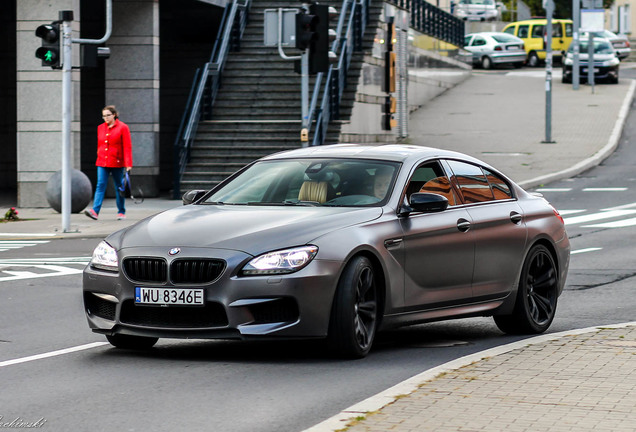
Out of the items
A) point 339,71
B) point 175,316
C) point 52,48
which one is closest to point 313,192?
point 175,316

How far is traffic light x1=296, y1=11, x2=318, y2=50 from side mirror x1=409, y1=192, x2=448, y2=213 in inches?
541

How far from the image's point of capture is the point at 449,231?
9719mm

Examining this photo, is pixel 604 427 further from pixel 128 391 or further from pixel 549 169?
pixel 549 169

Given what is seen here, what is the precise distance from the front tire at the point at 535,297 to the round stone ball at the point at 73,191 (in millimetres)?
13889

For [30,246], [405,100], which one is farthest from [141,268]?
[405,100]

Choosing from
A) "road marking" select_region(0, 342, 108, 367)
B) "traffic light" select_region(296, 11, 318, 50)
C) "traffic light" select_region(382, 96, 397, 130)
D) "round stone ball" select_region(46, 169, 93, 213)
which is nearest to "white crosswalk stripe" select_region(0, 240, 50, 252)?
"round stone ball" select_region(46, 169, 93, 213)

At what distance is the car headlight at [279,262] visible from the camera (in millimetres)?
8398

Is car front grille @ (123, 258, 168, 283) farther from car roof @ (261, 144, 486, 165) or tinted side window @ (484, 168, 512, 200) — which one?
tinted side window @ (484, 168, 512, 200)

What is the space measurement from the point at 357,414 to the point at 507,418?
0.72 metres

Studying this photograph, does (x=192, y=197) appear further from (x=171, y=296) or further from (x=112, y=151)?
(x=112, y=151)

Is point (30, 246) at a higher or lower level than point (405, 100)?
lower

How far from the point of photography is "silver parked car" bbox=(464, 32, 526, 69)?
6372cm

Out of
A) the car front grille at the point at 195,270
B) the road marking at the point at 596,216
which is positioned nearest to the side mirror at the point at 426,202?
the car front grille at the point at 195,270

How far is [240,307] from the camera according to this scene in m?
8.40
